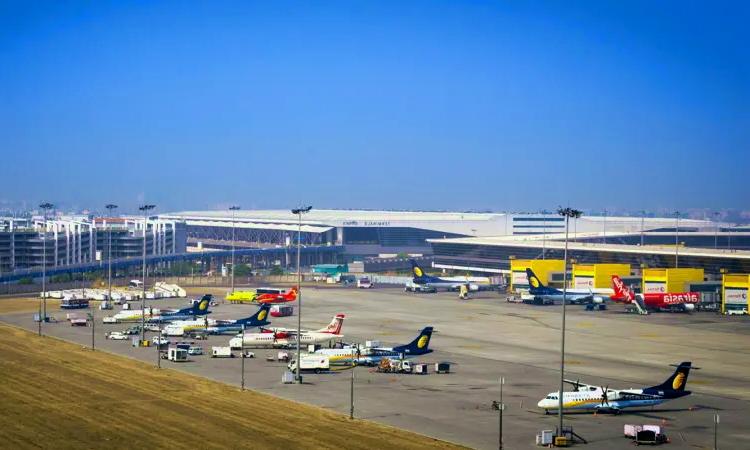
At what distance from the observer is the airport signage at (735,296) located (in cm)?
14162

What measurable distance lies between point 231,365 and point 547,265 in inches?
4180

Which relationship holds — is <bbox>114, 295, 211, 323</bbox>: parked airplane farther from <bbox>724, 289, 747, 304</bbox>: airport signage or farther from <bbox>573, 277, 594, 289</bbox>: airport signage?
<bbox>724, 289, 747, 304</bbox>: airport signage

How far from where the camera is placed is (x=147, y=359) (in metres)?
87.6

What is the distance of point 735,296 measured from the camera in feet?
466

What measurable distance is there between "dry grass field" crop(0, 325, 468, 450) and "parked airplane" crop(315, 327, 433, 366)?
13.7 metres

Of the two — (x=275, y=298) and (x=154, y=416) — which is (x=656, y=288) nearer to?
(x=275, y=298)

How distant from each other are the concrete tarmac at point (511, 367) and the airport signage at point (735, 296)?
12.4 feet

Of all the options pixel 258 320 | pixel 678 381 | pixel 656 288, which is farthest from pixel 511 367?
pixel 656 288

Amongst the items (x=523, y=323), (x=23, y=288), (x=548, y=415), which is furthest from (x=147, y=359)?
(x=23, y=288)

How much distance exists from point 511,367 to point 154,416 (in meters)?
37.0

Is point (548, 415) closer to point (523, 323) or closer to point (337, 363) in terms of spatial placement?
point (337, 363)

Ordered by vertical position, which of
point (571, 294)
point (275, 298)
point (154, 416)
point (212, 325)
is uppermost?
point (154, 416)

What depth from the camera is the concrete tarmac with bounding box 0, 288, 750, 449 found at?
195 ft

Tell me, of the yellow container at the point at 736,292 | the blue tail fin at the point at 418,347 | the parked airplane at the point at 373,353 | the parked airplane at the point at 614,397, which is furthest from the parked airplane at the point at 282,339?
the yellow container at the point at 736,292
